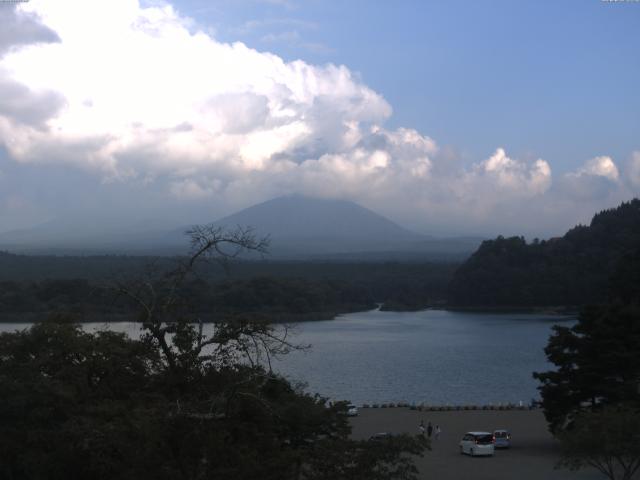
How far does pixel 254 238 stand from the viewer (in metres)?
4.85

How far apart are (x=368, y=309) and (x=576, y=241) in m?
15.7

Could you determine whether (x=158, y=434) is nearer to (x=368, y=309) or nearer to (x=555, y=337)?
(x=555, y=337)

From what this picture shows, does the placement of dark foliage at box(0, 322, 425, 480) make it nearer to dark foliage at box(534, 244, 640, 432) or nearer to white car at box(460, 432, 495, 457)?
white car at box(460, 432, 495, 457)

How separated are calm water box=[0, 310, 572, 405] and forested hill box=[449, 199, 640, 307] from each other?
4816mm

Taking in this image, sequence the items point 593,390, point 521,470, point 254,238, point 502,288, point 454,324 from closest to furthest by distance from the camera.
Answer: point 254,238 → point 521,470 → point 593,390 → point 454,324 → point 502,288

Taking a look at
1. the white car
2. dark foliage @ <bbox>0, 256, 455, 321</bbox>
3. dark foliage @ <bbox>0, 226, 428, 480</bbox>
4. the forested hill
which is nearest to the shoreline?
dark foliage @ <bbox>0, 256, 455, 321</bbox>

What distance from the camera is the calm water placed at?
21.8 m

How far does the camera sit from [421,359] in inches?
1163

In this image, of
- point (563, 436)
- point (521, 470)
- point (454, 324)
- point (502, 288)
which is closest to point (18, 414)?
point (563, 436)

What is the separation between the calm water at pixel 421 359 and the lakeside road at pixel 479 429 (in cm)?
202

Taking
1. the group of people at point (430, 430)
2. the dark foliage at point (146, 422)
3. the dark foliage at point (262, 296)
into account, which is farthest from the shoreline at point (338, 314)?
the dark foliage at point (146, 422)

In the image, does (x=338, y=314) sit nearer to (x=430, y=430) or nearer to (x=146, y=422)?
(x=430, y=430)

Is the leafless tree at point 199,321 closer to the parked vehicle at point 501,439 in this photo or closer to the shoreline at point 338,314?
the parked vehicle at point 501,439

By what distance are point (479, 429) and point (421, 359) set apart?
15170mm
